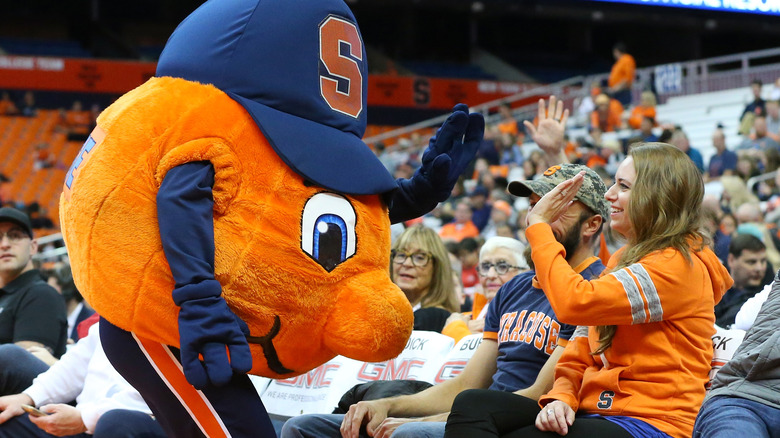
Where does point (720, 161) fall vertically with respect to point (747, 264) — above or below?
below

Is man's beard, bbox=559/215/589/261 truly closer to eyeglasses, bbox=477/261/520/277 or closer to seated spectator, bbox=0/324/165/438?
eyeglasses, bbox=477/261/520/277

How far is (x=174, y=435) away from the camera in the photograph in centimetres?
282

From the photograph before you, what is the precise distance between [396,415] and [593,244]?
0.90 metres

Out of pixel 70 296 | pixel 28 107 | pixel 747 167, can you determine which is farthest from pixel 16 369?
pixel 28 107

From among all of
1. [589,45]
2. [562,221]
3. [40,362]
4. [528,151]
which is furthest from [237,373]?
[589,45]

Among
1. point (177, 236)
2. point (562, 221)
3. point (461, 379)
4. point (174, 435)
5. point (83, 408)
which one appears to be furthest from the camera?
point (83, 408)

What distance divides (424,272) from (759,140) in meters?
7.35

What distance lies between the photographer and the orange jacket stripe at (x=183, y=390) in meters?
2.71

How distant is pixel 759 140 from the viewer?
10898mm

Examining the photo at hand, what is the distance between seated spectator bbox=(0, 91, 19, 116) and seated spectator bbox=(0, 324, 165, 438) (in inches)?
611

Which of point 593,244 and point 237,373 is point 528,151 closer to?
point 593,244

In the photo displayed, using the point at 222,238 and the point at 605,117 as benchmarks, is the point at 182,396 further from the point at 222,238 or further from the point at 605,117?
the point at 605,117

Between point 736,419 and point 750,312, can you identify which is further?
point 750,312

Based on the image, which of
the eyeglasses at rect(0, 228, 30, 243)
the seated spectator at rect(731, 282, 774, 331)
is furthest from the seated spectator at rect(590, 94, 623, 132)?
the seated spectator at rect(731, 282, 774, 331)
